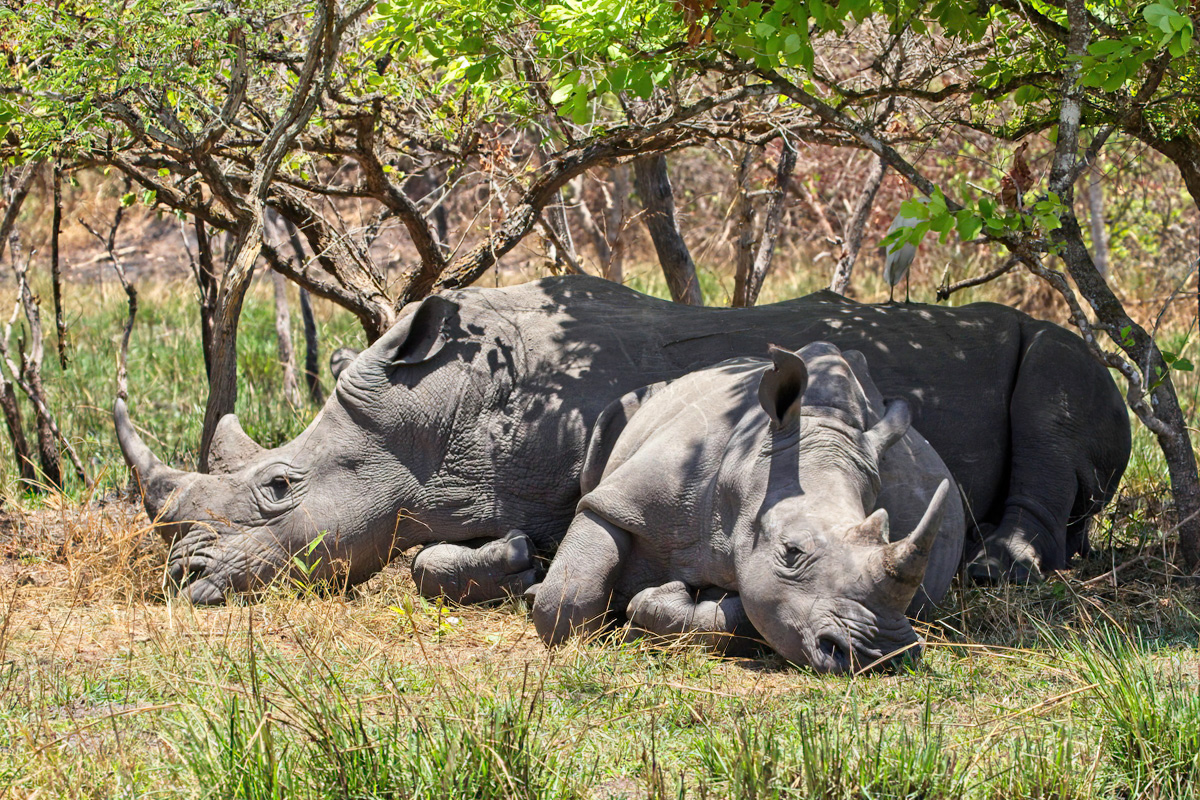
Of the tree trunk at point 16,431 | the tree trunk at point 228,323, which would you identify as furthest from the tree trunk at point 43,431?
the tree trunk at point 228,323

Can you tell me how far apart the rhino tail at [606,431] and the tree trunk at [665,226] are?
234 cm

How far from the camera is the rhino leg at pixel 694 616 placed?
4289 mm

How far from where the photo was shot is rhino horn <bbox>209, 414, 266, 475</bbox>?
18.2 ft

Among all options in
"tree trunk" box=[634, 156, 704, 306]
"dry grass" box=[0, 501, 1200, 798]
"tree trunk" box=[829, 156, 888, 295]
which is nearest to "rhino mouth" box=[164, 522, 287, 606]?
"dry grass" box=[0, 501, 1200, 798]

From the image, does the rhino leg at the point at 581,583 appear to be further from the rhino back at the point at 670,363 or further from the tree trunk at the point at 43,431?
the tree trunk at the point at 43,431

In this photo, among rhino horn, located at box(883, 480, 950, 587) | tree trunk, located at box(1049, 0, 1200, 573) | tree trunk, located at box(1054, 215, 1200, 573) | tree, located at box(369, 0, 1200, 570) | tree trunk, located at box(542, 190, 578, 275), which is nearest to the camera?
rhino horn, located at box(883, 480, 950, 587)

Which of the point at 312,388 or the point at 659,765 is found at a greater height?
the point at 312,388

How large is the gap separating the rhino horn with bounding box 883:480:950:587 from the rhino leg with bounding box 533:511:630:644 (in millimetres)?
1175

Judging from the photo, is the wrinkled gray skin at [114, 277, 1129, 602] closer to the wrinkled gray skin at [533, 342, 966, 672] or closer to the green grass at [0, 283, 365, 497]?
the wrinkled gray skin at [533, 342, 966, 672]

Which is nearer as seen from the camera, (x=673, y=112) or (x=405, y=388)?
(x=405, y=388)

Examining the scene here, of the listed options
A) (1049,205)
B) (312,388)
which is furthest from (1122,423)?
(312,388)

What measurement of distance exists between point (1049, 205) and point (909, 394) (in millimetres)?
1122

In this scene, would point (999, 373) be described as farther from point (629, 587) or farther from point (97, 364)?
point (97, 364)

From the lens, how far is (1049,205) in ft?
15.3
